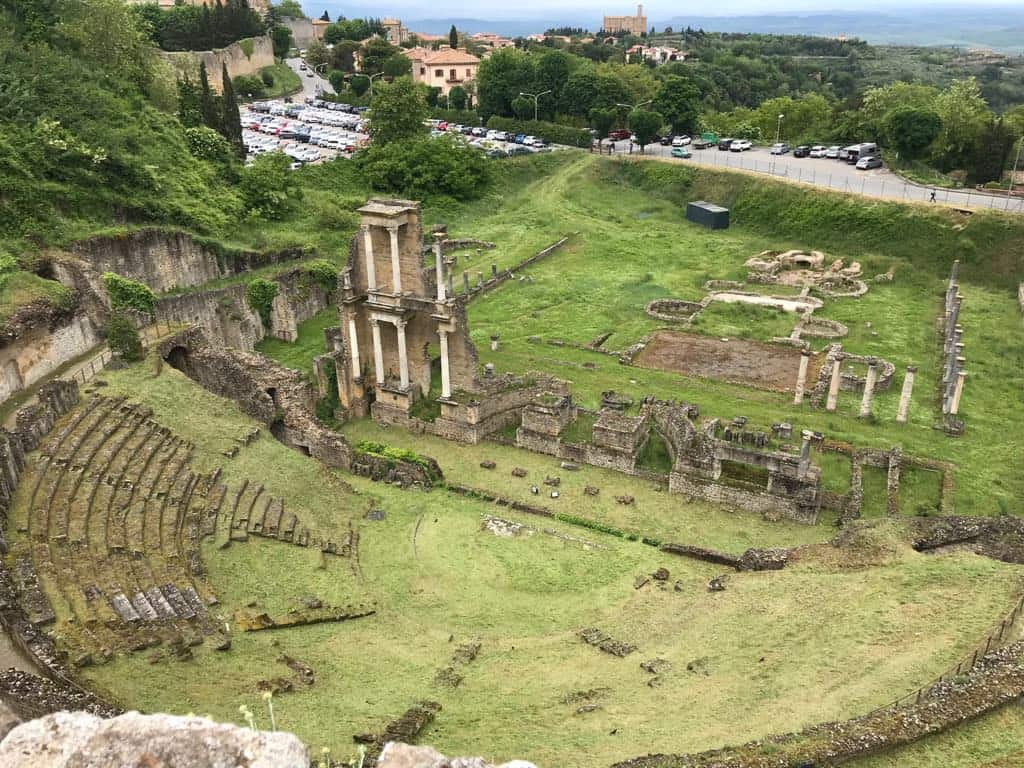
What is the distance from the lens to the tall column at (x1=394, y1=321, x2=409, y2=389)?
31.4m

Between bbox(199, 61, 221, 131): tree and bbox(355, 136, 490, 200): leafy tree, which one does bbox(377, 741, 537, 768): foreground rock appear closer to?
bbox(199, 61, 221, 131): tree

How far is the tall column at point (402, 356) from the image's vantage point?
3141 centimetres

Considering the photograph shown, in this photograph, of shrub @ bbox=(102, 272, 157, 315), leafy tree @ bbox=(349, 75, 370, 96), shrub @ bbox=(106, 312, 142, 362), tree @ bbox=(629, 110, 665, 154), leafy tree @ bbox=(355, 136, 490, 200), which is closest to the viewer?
shrub @ bbox=(106, 312, 142, 362)

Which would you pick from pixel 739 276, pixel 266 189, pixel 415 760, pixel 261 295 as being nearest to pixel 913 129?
pixel 739 276

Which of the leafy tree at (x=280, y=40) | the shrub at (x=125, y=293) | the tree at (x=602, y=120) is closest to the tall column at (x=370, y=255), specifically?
the shrub at (x=125, y=293)

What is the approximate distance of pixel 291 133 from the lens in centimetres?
7469

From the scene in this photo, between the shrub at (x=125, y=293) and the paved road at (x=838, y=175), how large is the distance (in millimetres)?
48455

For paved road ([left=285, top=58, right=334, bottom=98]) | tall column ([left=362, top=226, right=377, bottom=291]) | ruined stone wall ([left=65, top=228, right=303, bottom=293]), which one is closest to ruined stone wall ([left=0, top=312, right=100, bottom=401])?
ruined stone wall ([left=65, top=228, right=303, bottom=293])

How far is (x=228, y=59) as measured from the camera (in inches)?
3482

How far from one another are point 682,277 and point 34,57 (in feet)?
130

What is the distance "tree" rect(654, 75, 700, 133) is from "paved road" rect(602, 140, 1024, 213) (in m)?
3.53

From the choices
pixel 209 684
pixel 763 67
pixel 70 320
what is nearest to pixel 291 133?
pixel 70 320

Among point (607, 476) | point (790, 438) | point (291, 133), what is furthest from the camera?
point (291, 133)

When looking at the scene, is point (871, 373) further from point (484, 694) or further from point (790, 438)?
point (484, 694)
